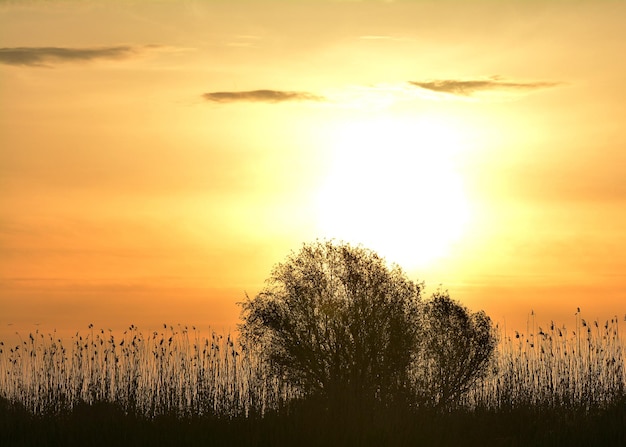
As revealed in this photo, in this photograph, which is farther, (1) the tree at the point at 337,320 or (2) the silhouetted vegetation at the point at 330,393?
(1) the tree at the point at 337,320

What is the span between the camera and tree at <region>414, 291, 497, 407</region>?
57688 millimetres

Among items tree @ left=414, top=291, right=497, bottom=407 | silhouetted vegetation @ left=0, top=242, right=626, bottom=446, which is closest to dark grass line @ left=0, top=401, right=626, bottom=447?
silhouetted vegetation @ left=0, top=242, right=626, bottom=446

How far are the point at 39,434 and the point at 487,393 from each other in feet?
52.8

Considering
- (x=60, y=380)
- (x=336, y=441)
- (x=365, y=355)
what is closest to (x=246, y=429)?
(x=336, y=441)

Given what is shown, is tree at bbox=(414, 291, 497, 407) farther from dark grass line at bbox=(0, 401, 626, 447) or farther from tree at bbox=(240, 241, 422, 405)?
dark grass line at bbox=(0, 401, 626, 447)

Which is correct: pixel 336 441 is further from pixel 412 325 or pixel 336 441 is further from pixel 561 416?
pixel 412 325

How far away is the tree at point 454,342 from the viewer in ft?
189

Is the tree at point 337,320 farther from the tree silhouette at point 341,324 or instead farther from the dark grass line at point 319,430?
the dark grass line at point 319,430

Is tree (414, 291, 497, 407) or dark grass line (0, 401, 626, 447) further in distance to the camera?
tree (414, 291, 497, 407)

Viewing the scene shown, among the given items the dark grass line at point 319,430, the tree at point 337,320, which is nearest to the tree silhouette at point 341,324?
the tree at point 337,320

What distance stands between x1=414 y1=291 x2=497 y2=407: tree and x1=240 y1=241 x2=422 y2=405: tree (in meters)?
4.36

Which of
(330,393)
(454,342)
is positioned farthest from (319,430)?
(454,342)

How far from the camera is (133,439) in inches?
1141

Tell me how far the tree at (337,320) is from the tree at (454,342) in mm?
4364
